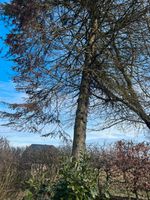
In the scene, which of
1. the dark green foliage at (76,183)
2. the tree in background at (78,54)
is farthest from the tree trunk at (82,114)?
the dark green foliage at (76,183)

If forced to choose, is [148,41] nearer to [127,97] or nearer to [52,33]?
[127,97]

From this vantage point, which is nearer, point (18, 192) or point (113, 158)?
point (18, 192)

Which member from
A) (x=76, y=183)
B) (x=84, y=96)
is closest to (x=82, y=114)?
(x=84, y=96)

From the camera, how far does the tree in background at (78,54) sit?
12031 mm

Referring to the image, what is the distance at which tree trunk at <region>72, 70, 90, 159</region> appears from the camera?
1255cm

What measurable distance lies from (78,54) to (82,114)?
1992mm

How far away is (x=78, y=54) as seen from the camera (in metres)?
12.7

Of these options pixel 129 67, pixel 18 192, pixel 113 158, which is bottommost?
pixel 18 192

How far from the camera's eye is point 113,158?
13172 millimetres

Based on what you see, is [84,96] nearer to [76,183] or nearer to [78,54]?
[78,54]

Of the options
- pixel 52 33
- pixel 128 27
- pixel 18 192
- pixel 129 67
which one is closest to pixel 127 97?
pixel 129 67

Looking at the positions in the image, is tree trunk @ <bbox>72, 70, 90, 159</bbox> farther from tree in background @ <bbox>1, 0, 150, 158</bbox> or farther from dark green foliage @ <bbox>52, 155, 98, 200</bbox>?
dark green foliage @ <bbox>52, 155, 98, 200</bbox>

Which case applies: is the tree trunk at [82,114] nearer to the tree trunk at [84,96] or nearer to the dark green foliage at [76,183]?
the tree trunk at [84,96]

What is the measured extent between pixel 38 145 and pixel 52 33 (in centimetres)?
690
